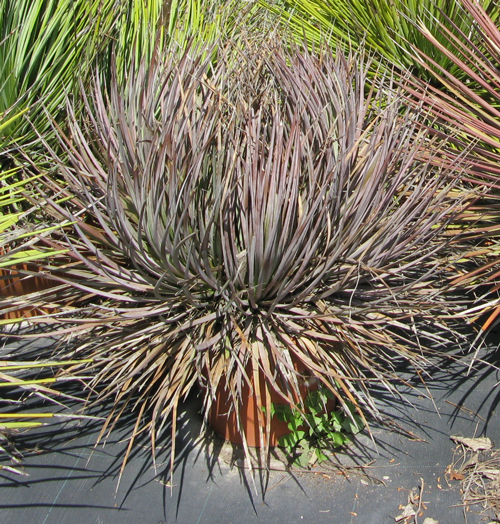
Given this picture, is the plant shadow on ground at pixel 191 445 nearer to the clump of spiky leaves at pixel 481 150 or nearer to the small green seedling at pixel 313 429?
the small green seedling at pixel 313 429

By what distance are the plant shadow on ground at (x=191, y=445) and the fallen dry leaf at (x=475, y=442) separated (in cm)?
5

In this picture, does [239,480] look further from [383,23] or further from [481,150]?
[383,23]

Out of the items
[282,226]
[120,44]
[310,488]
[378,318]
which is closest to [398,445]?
[310,488]

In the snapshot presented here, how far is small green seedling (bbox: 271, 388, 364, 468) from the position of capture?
2031mm

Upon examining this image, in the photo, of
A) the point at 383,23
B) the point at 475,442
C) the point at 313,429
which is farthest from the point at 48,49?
the point at 475,442

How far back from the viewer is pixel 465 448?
2.12m

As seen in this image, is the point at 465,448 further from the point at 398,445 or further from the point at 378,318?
the point at 378,318

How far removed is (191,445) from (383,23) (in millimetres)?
2378

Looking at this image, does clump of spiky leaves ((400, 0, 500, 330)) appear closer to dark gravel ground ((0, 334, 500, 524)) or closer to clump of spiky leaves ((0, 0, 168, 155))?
dark gravel ground ((0, 334, 500, 524))

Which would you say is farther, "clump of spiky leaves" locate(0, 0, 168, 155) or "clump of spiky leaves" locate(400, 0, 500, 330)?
"clump of spiky leaves" locate(0, 0, 168, 155)

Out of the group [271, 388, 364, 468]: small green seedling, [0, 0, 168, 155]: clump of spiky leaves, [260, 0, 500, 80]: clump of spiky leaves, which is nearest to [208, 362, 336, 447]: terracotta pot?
→ [271, 388, 364, 468]: small green seedling

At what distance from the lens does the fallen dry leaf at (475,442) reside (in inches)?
83.0

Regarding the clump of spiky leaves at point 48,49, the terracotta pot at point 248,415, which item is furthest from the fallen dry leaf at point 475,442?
the clump of spiky leaves at point 48,49

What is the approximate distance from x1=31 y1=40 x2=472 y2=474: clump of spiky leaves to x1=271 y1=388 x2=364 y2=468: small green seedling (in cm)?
8
